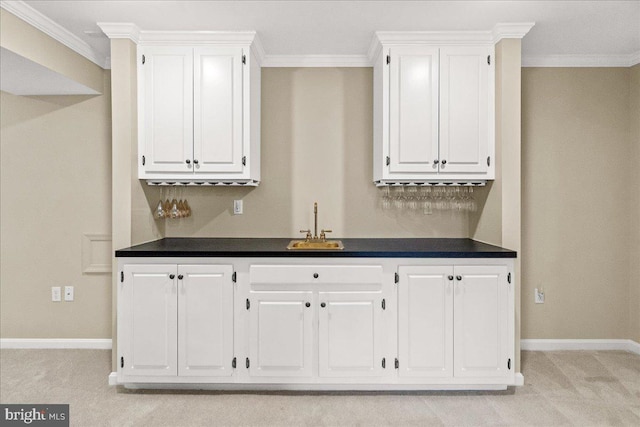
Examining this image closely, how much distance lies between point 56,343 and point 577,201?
450 cm

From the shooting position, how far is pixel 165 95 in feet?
8.94

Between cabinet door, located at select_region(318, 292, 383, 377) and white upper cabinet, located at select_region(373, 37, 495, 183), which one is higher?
white upper cabinet, located at select_region(373, 37, 495, 183)

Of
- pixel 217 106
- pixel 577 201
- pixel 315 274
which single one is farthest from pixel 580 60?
pixel 217 106

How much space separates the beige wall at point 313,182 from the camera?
3.21m

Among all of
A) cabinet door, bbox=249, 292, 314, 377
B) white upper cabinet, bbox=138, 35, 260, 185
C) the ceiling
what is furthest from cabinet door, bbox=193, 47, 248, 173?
cabinet door, bbox=249, 292, 314, 377

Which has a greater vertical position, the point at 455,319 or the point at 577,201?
the point at 577,201

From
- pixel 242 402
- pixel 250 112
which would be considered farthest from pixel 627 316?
pixel 250 112

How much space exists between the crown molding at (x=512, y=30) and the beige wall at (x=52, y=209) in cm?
301

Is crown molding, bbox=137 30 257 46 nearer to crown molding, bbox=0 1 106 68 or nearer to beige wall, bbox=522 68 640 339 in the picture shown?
crown molding, bbox=0 1 106 68

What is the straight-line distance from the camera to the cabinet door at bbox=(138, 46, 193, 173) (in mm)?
2719

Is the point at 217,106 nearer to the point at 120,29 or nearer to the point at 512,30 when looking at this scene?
the point at 120,29

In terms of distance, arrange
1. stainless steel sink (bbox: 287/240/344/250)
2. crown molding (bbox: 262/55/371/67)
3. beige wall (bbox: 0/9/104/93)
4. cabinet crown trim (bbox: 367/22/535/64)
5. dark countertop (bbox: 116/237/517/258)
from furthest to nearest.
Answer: crown molding (bbox: 262/55/371/67), stainless steel sink (bbox: 287/240/344/250), cabinet crown trim (bbox: 367/22/535/64), dark countertop (bbox: 116/237/517/258), beige wall (bbox: 0/9/104/93)

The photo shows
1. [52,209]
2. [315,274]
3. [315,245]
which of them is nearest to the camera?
[315,274]

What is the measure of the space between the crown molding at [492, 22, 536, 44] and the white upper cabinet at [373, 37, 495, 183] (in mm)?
111
